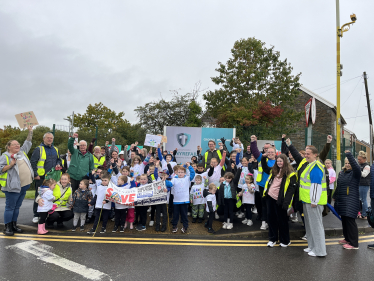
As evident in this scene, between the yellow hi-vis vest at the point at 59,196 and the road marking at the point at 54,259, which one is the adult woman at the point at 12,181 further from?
the road marking at the point at 54,259

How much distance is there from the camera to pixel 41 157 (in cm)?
700

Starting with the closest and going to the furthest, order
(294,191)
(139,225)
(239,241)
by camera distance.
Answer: (294,191), (239,241), (139,225)

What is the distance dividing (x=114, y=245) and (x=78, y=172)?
259 cm

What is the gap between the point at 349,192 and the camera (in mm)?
5664

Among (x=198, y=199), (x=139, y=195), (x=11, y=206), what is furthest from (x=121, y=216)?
(x=11, y=206)

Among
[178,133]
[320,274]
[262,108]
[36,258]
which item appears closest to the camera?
[320,274]

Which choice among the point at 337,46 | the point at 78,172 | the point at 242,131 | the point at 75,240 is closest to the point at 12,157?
the point at 78,172

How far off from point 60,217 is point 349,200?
21.0 feet

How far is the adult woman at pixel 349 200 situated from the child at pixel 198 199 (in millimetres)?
2996

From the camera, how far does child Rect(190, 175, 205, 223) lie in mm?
6926

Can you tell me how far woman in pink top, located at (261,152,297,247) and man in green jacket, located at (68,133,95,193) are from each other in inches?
182

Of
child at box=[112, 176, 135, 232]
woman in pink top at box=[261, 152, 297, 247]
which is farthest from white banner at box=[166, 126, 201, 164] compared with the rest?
woman in pink top at box=[261, 152, 297, 247]

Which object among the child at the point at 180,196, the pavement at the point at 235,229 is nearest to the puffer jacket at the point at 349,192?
the pavement at the point at 235,229

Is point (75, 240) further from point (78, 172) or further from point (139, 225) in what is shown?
point (78, 172)
